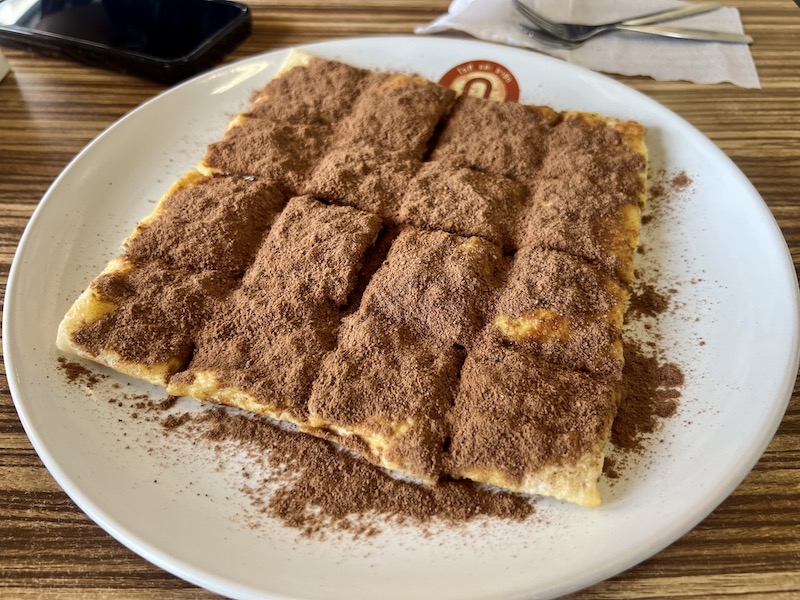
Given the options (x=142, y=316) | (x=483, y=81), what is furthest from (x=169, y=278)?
(x=483, y=81)

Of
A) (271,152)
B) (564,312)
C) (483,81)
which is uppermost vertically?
(483,81)

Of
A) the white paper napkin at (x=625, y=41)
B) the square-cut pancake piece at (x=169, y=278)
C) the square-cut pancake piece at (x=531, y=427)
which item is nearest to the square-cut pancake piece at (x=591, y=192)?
the square-cut pancake piece at (x=531, y=427)

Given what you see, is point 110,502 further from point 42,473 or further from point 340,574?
point 340,574

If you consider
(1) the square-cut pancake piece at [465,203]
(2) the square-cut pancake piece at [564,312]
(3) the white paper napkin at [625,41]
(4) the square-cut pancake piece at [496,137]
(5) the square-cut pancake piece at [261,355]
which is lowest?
(5) the square-cut pancake piece at [261,355]

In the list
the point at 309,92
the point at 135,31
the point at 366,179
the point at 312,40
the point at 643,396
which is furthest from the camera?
the point at 312,40

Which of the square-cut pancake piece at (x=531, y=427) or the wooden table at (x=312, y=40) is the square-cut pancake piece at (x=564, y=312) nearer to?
the square-cut pancake piece at (x=531, y=427)

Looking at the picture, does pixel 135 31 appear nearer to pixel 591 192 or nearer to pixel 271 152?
pixel 271 152
